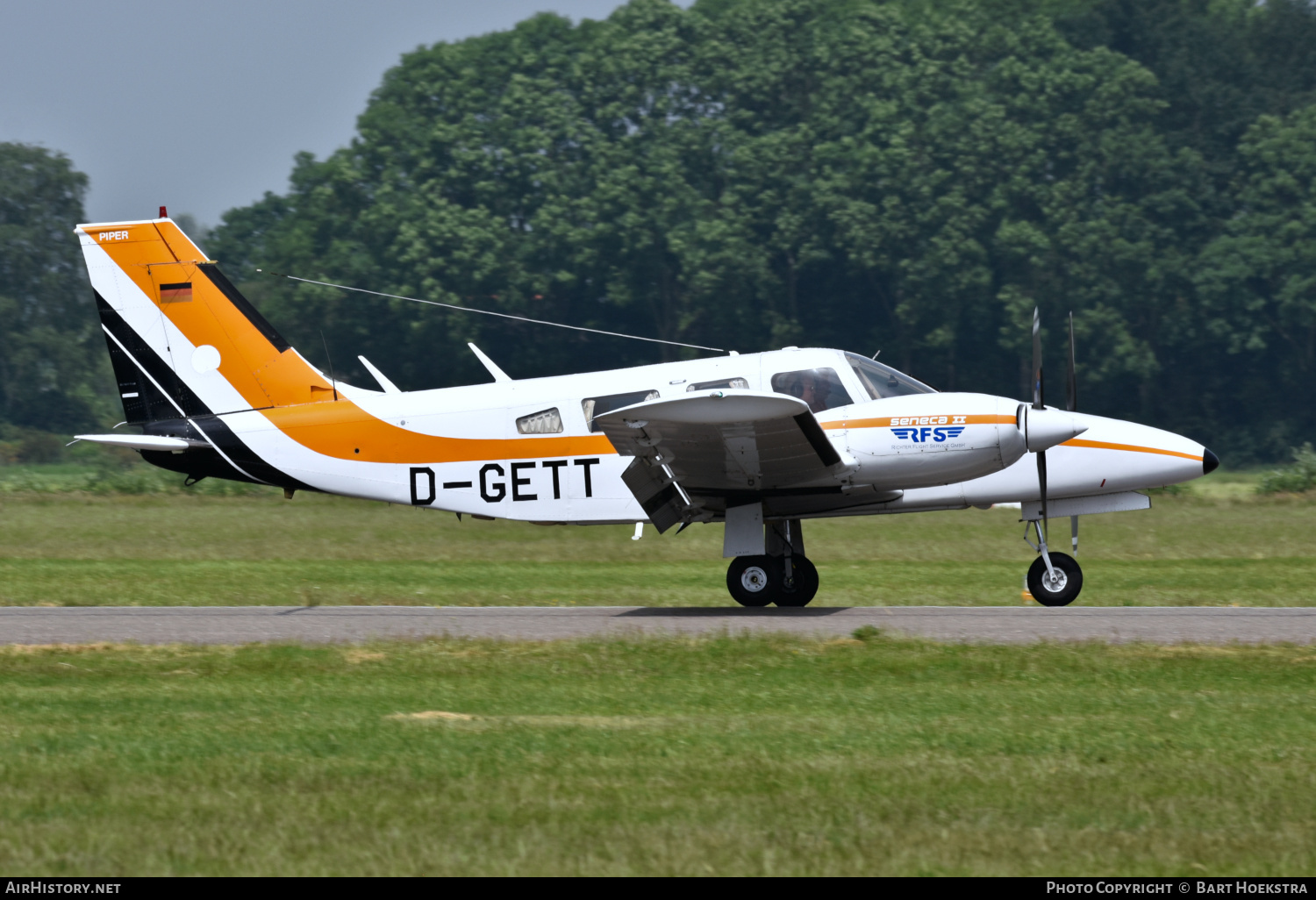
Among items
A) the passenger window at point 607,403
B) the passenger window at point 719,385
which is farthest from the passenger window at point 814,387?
the passenger window at point 607,403

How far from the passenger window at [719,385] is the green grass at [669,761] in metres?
3.94

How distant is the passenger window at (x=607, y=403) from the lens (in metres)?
15.6

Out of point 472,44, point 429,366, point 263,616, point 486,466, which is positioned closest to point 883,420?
point 486,466

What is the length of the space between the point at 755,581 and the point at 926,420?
2615 millimetres

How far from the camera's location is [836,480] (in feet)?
49.3

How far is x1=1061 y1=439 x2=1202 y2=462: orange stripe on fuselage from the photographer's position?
15156 mm

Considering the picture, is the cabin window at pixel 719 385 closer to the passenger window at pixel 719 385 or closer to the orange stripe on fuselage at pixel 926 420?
the passenger window at pixel 719 385

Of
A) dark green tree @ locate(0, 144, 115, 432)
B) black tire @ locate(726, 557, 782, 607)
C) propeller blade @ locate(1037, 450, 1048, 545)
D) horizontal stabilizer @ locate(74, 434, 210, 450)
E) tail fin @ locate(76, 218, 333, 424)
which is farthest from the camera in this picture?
dark green tree @ locate(0, 144, 115, 432)

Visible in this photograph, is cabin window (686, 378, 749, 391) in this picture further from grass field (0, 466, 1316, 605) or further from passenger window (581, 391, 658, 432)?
grass field (0, 466, 1316, 605)

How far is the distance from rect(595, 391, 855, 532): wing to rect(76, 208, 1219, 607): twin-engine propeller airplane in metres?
0.03

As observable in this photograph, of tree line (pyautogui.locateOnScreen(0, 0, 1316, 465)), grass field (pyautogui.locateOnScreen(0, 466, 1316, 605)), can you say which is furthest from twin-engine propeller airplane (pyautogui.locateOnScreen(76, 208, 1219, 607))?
tree line (pyautogui.locateOnScreen(0, 0, 1316, 465))

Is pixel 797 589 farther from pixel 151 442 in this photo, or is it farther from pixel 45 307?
pixel 45 307
